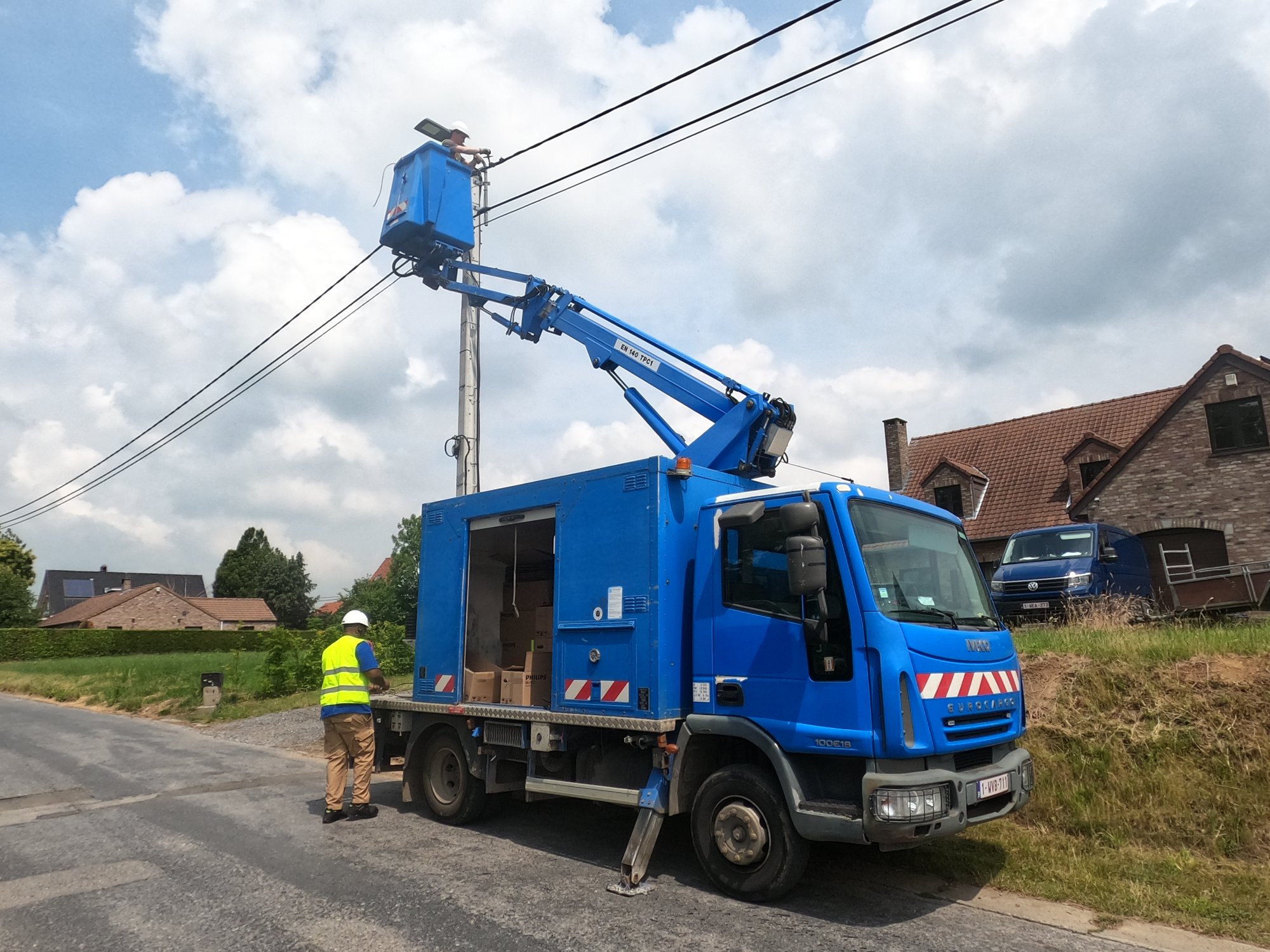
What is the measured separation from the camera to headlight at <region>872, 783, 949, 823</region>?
4.71m

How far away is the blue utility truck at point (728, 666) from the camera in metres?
5.01

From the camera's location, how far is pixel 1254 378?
19.7 meters

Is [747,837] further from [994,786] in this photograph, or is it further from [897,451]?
[897,451]

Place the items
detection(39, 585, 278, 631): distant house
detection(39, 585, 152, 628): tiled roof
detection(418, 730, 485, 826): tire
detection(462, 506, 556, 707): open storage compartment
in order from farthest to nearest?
detection(39, 585, 152, 628): tiled roof < detection(39, 585, 278, 631): distant house < detection(418, 730, 485, 826): tire < detection(462, 506, 556, 707): open storage compartment

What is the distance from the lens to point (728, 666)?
5691mm

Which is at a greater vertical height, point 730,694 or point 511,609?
point 511,609

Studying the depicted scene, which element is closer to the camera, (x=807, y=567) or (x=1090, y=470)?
(x=807, y=567)

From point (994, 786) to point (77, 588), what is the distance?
110 m

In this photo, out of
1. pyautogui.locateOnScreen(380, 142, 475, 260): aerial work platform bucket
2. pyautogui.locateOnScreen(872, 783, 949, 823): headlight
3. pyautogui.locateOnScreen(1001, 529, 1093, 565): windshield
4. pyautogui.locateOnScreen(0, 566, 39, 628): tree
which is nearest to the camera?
pyautogui.locateOnScreen(872, 783, 949, 823): headlight

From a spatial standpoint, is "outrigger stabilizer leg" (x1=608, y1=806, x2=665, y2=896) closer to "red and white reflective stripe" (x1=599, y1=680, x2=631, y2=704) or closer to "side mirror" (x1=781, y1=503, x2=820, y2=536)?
"red and white reflective stripe" (x1=599, y1=680, x2=631, y2=704)

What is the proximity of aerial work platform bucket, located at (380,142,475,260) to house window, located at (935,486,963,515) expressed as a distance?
62.2ft

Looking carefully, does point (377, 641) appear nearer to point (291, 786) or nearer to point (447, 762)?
point (291, 786)

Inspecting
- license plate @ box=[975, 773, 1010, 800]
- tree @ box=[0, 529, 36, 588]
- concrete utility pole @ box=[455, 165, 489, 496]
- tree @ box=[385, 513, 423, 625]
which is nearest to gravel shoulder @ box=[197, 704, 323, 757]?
concrete utility pole @ box=[455, 165, 489, 496]

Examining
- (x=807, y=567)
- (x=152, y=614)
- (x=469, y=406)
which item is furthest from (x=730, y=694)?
(x=152, y=614)
